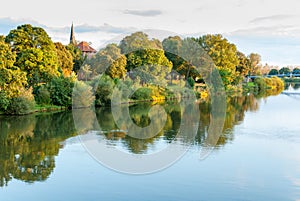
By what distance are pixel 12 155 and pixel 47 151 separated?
1564 millimetres

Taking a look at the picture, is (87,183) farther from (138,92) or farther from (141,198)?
(138,92)

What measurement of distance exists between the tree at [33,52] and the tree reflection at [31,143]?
186 inches

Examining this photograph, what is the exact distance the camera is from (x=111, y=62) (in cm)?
4491

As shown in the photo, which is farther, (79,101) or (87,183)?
(79,101)

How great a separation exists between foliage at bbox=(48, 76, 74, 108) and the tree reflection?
2885 millimetres

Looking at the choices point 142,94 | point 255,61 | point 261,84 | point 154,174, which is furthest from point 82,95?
point 255,61

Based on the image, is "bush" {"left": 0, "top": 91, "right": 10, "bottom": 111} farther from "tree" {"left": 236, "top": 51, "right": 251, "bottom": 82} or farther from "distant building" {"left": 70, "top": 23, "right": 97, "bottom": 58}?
"tree" {"left": 236, "top": 51, "right": 251, "bottom": 82}

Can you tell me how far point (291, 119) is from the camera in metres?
30.2

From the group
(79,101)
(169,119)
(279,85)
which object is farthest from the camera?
(279,85)

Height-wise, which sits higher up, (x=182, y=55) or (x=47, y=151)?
(x=182, y=55)

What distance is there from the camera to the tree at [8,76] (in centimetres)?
2694

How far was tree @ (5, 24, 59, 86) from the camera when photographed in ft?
108

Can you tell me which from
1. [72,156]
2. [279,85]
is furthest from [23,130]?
[279,85]

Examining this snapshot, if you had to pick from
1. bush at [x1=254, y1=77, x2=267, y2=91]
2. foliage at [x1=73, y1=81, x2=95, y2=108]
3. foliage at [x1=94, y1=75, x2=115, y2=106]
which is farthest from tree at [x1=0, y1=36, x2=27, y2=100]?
bush at [x1=254, y1=77, x2=267, y2=91]
